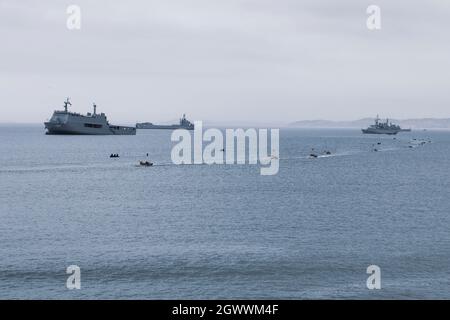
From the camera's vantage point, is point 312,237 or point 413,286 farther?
point 312,237

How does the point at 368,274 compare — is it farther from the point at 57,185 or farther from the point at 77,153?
the point at 77,153

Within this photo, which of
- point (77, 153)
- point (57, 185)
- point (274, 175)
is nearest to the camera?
point (57, 185)

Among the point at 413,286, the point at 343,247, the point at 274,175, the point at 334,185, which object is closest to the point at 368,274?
the point at 413,286

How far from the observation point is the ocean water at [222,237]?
44.8 m

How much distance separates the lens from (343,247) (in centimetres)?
5803

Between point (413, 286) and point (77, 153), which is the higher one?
point (77, 153)

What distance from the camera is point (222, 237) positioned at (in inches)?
2452

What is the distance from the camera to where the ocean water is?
44844mm

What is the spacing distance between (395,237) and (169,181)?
65560mm

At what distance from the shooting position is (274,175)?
135 meters

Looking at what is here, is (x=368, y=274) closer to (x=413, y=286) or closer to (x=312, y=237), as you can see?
→ (x=413, y=286)
